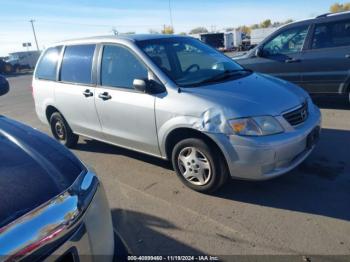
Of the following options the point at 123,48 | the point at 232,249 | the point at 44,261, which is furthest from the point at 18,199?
the point at 123,48

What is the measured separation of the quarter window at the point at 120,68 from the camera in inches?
168

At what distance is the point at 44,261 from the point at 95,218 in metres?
0.40

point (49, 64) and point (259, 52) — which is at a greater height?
point (49, 64)

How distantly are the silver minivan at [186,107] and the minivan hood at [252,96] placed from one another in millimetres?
11

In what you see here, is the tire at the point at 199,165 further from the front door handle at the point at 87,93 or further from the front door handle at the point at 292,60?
the front door handle at the point at 292,60

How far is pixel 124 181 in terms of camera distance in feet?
14.6

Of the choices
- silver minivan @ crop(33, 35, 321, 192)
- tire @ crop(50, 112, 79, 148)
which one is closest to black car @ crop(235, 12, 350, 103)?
silver minivan @ crop(33, 35, 321, 192)

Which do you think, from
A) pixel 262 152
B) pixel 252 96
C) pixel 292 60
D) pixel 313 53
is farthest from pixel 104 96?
pixel 313 53

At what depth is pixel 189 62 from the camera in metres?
4.54

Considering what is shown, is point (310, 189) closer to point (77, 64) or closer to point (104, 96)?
point (104, 96)

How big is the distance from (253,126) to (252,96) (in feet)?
1.38

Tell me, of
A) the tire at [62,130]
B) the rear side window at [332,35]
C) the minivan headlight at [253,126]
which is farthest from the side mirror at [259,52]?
the minivan headlight at [253,126]

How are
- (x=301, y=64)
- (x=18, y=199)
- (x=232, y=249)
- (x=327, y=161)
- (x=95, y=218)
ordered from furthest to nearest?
1. (x=301, y=64)
2. (x=327, y=161)
3. (x=232, y=249)
4. (x=95, y=218)
5. (x=18, y=199)

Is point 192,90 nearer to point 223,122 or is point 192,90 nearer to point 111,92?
point 223,122
